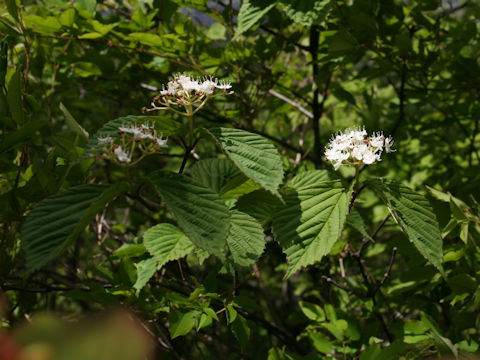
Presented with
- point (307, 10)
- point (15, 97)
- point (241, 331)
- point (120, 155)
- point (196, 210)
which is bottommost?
point (241, 331)

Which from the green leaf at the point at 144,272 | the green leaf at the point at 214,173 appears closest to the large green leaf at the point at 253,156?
the green leaf at the point at 214,173

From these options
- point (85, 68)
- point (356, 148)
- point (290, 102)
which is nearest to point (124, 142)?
point (356, 148)

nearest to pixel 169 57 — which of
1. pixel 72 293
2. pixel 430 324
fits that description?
pixel 72 293

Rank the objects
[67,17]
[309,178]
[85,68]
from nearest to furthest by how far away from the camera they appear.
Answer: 1. [309,178]
2. [67,17]
3. [85,68]

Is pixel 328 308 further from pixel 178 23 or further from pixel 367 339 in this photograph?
pixel 178 23

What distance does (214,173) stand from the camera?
2.69 feet

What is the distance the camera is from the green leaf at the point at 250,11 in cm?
107

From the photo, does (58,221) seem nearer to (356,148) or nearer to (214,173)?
(214,173)

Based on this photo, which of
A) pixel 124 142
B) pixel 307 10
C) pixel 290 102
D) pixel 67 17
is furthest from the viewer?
pixel 290 102

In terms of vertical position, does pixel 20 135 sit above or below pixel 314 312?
above

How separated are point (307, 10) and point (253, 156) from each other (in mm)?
502

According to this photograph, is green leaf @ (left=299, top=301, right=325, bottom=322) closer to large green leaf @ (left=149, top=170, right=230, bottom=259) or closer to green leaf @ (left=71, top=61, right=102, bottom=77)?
large green leaf @ (left=149, top=170, right=230, bottom=259)

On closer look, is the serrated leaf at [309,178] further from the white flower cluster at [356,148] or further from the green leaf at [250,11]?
the green leaf at [250,11]

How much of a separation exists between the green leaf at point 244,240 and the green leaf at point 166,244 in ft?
0.38
